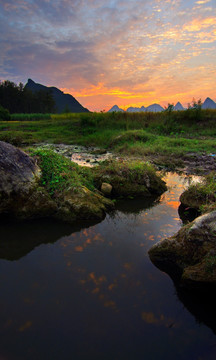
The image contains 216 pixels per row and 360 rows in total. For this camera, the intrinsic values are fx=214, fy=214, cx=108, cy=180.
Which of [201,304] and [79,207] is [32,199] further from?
[201,304]

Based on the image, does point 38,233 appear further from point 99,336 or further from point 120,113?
point 120,113

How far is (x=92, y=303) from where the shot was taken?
8.44 ft

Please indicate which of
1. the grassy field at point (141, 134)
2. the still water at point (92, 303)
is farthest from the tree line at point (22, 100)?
the still water at point (92, 303)

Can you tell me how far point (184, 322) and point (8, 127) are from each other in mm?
25174

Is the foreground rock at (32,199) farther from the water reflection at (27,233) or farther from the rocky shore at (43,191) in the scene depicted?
the water reflection at (27,233)

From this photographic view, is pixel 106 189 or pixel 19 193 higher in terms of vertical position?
pixel 19 193

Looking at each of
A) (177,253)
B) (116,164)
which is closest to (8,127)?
(116,164)

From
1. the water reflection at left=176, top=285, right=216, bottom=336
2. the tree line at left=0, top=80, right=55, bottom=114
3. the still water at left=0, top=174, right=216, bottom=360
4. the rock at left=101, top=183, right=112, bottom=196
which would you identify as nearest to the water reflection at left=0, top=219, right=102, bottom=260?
the still water at left=0, top=174, right=216, bottom=360

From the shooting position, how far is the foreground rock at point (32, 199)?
14.9 feet

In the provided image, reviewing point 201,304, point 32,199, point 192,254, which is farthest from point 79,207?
point 201,304

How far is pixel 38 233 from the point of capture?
4.02 metres

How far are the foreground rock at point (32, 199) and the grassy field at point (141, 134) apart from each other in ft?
21.9

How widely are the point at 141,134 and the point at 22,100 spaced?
224 ft

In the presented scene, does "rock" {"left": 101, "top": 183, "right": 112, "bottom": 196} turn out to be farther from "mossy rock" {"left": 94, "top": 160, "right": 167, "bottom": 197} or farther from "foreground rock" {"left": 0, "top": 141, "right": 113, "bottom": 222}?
"foreground rock" {"left": 0, "top": 141, "right": 113, "bottom": 222}
